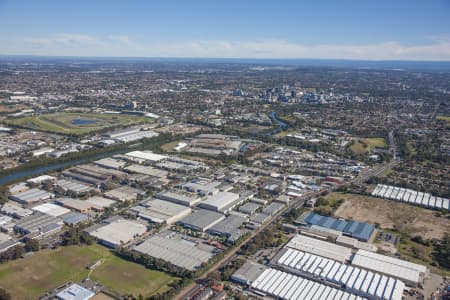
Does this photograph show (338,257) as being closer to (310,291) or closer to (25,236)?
(310,291)

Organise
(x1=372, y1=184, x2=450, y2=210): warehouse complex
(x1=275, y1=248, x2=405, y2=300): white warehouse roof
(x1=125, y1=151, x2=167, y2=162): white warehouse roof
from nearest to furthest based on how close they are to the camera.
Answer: (x1=275, y1=248, x2=405, y2=300): white warehouse roof → (x1=372, y1=184, x2=450, y2=210): warehouse complex → (x1=125, y1=151, x2=167, y2=162): white warehouse roof

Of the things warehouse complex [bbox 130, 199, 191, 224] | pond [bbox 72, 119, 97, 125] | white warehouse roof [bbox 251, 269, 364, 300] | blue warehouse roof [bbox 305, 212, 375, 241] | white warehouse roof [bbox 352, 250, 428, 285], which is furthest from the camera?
pond [bbox 72, 119, 97, 125]

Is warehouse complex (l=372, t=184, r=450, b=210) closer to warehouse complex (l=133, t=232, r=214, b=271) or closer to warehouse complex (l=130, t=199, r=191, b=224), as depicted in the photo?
warehouse complex (l=130, t=199, r=191, b=224)

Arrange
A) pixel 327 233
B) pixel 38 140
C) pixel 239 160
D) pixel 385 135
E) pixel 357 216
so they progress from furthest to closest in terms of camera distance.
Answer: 1. pixel 385 135
2. pixel 38 140
3. pixel 239 160
4. pixel 357 216
5. pixel 327 233

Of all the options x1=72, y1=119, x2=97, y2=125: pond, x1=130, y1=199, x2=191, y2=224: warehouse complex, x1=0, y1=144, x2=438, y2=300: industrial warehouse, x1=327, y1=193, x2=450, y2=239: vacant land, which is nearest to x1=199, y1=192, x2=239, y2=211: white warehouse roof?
x1=0, y1=144, x2=438, y2=300: industrial warehouse

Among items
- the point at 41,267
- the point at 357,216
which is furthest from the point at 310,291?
the point at 41,267

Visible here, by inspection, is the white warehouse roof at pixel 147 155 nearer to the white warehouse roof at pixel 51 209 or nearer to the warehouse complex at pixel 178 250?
the white warehouse roof at pixel 51 209
